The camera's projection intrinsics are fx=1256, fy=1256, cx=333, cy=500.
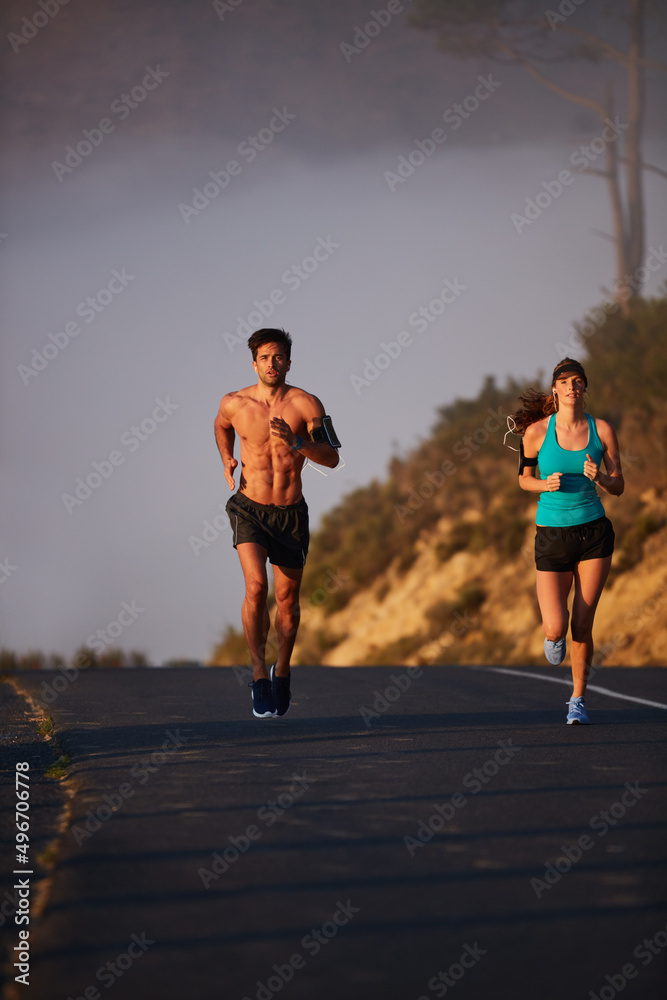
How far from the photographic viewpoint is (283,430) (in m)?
8.07

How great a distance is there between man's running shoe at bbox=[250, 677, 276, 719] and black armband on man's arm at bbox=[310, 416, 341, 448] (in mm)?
1665

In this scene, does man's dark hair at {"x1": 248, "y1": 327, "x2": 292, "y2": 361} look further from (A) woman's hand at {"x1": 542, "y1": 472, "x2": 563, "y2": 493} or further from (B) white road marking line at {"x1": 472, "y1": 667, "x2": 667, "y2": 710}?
(B) white road marking line at {"x1": 472, "y1": 667, "x2": 667, "y2": 710}

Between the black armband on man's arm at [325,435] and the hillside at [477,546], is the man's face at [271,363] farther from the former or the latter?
the hillside at [477,546]

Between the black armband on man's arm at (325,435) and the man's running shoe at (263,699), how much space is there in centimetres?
166

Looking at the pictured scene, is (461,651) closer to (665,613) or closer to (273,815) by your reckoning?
(665,613)

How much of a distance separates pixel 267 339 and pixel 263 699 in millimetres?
2439

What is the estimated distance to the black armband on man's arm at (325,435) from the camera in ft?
27.4

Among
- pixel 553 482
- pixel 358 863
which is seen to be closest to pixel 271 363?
pixel 553 482

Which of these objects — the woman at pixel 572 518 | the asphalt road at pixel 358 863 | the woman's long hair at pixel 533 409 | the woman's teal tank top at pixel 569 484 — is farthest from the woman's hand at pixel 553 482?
the asphalt road at pixel 358 863

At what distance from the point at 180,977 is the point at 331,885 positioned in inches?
35.3

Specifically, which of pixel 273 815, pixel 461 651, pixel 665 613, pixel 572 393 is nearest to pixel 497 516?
pixel 461 651

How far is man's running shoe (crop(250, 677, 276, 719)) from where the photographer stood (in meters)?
8.52

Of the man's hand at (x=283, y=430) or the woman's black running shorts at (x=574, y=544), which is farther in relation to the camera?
the woman's black running shorts at (x=574, y=544)

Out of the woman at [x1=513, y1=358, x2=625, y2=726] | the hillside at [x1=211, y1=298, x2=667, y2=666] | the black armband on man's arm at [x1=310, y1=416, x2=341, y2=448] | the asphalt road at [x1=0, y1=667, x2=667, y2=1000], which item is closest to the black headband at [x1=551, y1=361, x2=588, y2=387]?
the woman at [x1=513, y1=358, x2=625, y2=726]
